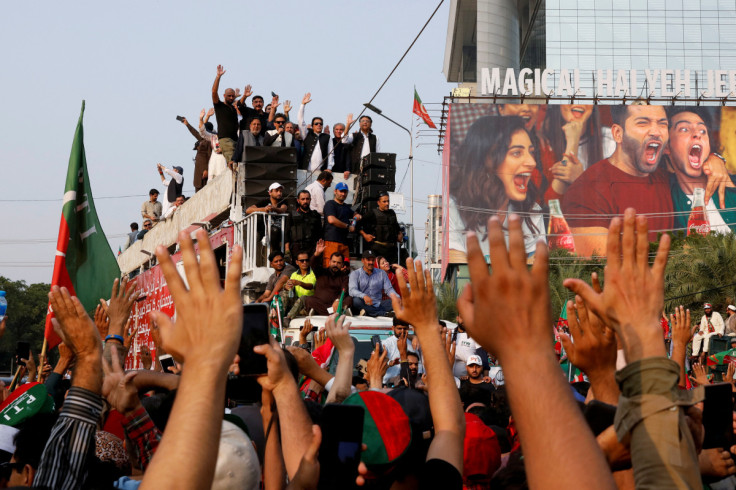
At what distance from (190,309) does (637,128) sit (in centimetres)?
5282

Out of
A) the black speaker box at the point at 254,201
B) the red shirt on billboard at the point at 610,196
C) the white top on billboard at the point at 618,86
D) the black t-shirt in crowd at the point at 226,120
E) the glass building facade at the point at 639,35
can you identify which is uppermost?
the glass building facade at the point at 639,35

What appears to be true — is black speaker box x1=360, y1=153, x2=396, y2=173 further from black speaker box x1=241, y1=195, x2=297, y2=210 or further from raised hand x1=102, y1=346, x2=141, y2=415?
raised hand x1=102, y1=346, x2=141, y2=415

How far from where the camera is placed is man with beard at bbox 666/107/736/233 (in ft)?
168

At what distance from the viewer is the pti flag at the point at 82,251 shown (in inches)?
266

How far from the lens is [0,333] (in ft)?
11.5

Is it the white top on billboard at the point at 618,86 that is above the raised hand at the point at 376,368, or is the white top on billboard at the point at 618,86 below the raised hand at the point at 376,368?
above

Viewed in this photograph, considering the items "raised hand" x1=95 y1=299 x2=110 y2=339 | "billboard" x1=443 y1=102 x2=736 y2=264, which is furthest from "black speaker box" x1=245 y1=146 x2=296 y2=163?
"billboard" x1=443 y1=102 x2=736 y2=264

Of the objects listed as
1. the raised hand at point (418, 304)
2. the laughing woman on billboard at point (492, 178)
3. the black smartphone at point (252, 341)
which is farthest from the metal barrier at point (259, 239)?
the laughing woman on billboard at point (492, 178)

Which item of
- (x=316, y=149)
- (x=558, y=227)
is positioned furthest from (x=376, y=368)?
(x=558, y=227)

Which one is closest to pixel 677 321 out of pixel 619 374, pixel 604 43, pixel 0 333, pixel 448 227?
pixel 619 374

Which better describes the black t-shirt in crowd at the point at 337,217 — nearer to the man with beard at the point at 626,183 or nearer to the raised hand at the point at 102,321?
the raised hand at the point at 102,321

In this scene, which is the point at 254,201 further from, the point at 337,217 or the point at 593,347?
the point at 593,347

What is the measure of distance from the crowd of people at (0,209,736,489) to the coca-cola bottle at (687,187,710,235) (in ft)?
163

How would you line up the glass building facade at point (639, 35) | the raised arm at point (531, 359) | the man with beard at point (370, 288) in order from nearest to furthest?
1. the raised arm at point (531, 359)
2. the man with beard at point (370, 288)
3. the glass building facade at point (639, 35)
